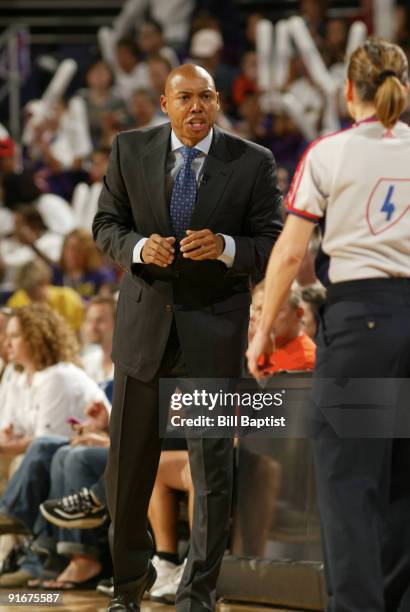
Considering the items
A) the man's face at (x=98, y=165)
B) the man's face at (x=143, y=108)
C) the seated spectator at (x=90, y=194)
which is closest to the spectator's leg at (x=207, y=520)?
the seated spectator at (x=90, y=194)

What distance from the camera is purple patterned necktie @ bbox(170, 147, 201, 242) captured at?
3861 millimetres

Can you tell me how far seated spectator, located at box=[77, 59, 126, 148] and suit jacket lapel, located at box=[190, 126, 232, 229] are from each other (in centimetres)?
819

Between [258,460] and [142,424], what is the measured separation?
4.46 feet

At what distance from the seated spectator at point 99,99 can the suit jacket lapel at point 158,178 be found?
814 cm

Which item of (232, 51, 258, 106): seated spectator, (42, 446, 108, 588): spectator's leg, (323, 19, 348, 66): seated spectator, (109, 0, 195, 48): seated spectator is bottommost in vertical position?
(42, 446, 108, 588): spectator's leg

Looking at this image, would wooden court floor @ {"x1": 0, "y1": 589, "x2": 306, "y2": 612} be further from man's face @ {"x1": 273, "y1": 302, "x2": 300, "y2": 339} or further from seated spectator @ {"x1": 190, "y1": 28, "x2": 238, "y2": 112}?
seated spectator @ {"x1": 190, "y1": 28, "x2": 238, "y2": 112}

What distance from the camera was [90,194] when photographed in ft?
33.9

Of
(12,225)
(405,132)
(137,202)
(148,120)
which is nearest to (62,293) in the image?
(12,225)

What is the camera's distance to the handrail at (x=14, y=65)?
12656mm

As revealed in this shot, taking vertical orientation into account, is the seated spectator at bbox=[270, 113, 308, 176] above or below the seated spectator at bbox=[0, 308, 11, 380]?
above

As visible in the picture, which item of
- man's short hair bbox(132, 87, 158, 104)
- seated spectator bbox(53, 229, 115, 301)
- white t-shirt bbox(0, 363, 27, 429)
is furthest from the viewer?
man's short hair bbox(132, 87, 158, 104)

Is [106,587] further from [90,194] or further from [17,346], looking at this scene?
[90,194]

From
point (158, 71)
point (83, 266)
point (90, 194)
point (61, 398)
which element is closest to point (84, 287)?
point (83, 266)

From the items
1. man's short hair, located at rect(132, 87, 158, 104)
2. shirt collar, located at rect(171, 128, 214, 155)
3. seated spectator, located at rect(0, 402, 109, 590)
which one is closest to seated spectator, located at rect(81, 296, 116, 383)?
seated spectator, located at rect(0, 402, 109, 590)
